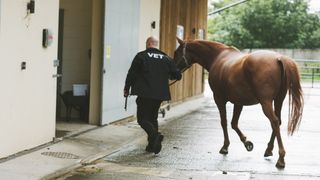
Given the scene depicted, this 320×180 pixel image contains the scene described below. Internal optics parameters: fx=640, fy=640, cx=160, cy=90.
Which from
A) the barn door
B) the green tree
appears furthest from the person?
the green tree

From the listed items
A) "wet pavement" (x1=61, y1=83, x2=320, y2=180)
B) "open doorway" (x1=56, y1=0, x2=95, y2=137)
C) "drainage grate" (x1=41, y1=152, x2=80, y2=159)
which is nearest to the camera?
"wet pavement" (x1=61, y1=83, x2=320, y2=180)

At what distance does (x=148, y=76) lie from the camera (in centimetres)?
948

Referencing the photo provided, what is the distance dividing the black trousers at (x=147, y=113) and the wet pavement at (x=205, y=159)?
388mm

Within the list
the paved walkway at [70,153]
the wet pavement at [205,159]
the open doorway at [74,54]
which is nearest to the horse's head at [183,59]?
the wet pavement at [205,159]

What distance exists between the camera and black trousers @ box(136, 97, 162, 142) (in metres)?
9.57

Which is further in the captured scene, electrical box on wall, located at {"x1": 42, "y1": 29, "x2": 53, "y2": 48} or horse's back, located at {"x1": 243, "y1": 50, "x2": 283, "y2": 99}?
electrical box on wall, located at {"x1": 42, "y1": 29, "x2": 53, "y2": 48}

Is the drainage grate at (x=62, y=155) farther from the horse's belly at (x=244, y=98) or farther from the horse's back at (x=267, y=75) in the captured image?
the horse's back at (x=267, y=75)

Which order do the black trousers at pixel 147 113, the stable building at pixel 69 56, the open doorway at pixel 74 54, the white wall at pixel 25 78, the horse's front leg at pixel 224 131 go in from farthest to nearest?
the open doorway at pixel 74 54 → the horse's front leg at pixel 224 131 → the black trousers at pixel 147 113 → the stable building at pixel 69 56 → the white wall at pixel 25 78

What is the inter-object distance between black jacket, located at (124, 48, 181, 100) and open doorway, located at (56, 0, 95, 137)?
10.1 ft

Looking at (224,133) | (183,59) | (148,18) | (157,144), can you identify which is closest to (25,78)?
(157,144)

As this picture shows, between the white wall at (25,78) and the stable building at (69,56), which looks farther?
the stable building at (69,56)

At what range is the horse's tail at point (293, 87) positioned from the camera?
8.78m

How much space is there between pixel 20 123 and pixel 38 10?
167cm

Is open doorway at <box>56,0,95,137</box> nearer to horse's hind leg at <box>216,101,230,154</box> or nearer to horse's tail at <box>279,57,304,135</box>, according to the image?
horse's hind leg at <box>216,101,230,154</box>
